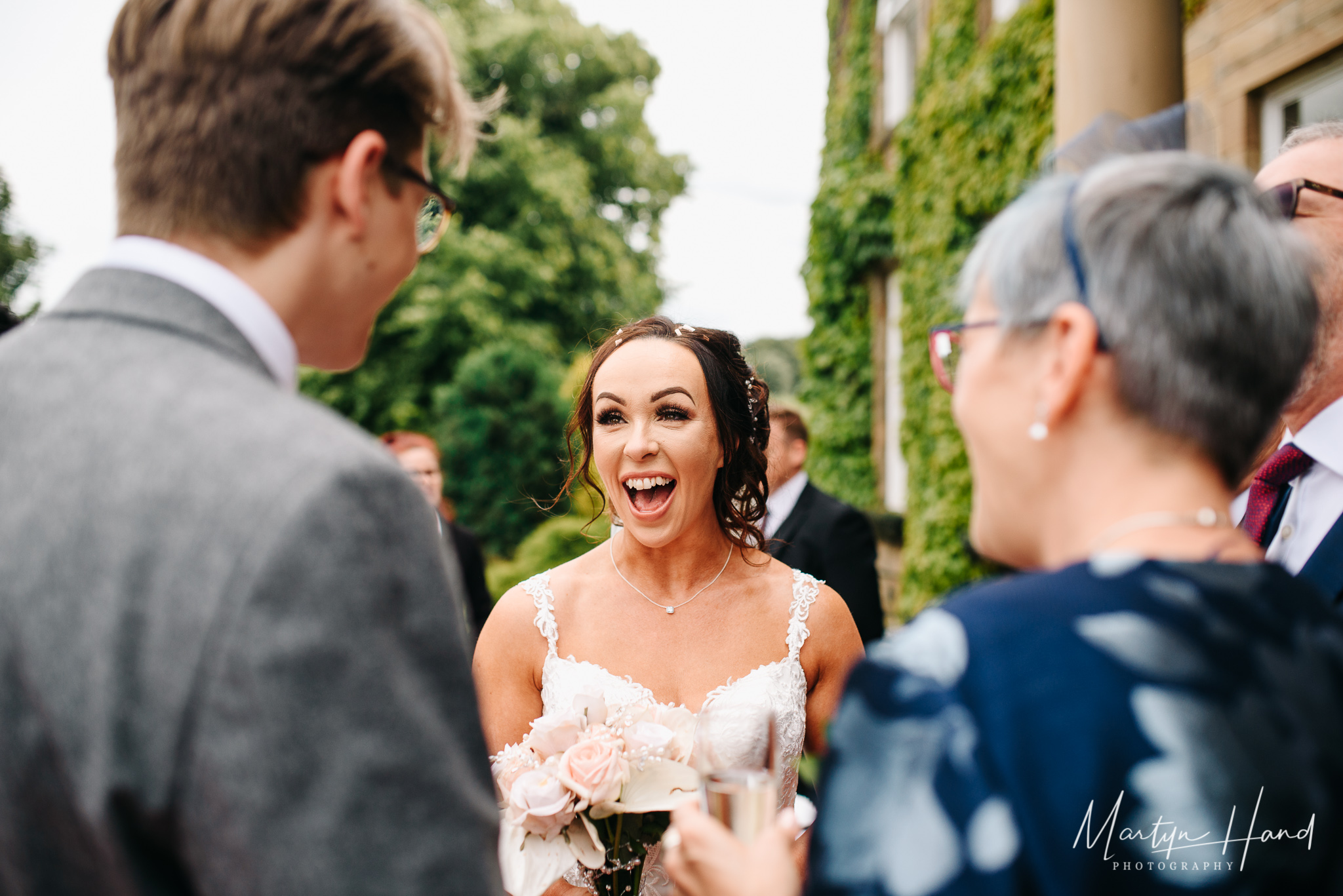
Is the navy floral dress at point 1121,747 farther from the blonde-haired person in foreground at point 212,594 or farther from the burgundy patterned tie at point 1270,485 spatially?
the burgundy patterned tie at point 1270,485

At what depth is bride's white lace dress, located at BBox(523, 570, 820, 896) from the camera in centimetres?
260

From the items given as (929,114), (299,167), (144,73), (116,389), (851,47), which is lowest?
(116,389)

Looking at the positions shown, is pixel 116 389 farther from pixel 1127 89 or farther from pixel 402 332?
pixel 402 332

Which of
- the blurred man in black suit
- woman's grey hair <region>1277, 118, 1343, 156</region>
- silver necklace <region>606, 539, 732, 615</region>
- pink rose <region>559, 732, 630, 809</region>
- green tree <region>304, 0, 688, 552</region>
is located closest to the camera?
pink rose <region>559, 732, 630, 809</region>

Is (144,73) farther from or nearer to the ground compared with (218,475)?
farther from the ground

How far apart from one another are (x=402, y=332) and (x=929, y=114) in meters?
15.1

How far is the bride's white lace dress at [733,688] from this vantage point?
2600 mm

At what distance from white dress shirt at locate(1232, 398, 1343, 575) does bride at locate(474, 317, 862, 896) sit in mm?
1231

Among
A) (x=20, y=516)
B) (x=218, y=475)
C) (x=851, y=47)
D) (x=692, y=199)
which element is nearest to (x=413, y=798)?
(x=218, y=475)

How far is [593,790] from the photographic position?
187 cm

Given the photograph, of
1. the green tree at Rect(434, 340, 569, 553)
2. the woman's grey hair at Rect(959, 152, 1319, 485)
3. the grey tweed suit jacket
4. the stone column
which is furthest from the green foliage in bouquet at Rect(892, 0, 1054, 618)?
the green tree at Rect(434, 340, 569, 553)

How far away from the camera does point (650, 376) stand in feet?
9.67

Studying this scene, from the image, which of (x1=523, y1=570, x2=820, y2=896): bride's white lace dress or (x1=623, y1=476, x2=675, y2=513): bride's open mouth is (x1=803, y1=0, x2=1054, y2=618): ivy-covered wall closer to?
(x1=623, y1=476, x2=675, y2=513): bride's open mouth

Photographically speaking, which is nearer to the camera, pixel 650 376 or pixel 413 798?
pixel 413 798
